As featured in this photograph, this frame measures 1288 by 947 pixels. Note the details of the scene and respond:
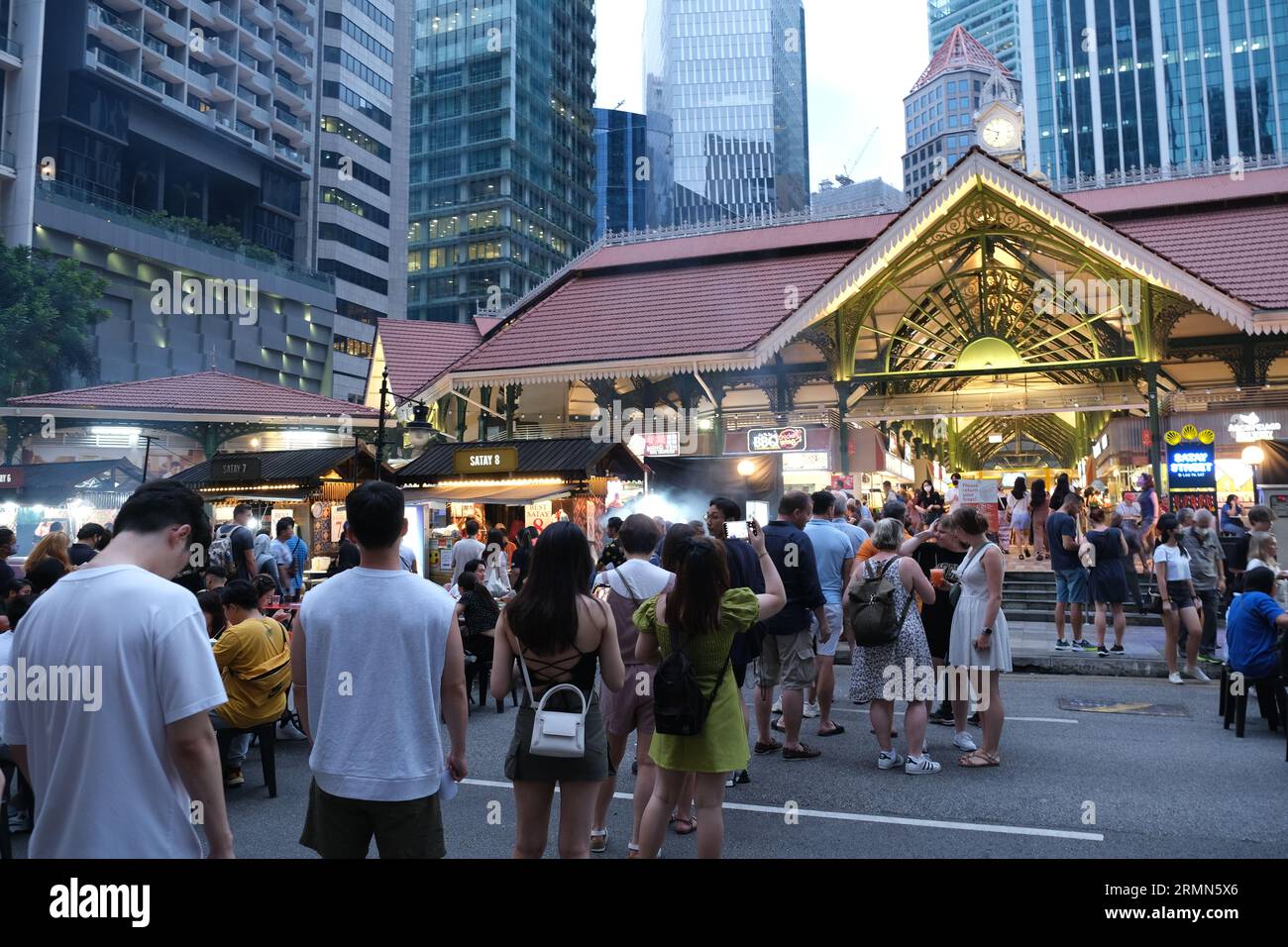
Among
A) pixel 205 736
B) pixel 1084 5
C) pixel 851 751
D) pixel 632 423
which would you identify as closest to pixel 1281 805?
pixel 851 751

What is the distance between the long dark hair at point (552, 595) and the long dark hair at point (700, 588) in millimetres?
564

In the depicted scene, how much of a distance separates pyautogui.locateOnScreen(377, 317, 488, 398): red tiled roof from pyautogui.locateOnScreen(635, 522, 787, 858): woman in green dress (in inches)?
819

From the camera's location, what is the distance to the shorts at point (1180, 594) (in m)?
10.1

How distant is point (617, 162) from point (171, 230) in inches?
4313

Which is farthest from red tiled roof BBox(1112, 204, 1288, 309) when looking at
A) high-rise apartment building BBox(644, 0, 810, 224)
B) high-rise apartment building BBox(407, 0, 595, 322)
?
high-rise apartment building BBox(644, 0, 810, 224)

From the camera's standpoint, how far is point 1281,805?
19.2 feet

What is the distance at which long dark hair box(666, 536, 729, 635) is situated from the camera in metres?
4.33

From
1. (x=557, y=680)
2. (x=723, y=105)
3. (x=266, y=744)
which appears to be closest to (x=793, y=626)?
(x=557, y=680)

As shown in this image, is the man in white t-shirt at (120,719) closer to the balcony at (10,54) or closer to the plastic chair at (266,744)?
the plastic chair at (266,744)

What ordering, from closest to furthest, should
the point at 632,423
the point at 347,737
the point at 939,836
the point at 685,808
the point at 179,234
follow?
the point at 347,737 < the point at 939,836 < the point at 685,808 < the point at 632,423 < the point at 179,234

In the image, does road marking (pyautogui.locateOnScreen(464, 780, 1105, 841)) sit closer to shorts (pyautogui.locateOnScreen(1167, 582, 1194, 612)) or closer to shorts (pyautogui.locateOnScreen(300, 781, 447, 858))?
shorts (pyautogui.locateOnScreen(300, 781, 447, 858))

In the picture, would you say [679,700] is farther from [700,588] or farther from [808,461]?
[808,461]

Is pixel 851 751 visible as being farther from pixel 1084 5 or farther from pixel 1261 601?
pixel 1084 5
